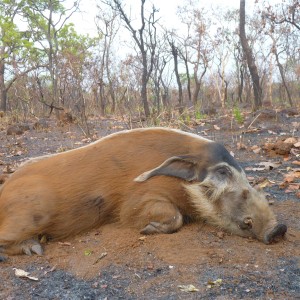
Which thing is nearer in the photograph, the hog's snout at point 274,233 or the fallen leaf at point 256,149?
the hog's snout at point 274,233

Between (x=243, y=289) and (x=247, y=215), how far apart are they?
33.3 inches

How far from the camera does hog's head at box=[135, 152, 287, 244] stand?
327cm

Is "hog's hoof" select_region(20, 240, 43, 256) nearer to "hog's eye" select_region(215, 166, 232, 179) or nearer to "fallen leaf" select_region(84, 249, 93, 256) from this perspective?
"fallen leaf" select_region(84, 249, 93, 256)

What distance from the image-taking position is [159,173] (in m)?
3.40

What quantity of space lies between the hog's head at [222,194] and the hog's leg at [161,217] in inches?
7.1

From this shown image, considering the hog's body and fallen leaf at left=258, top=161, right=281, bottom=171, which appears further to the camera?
fallen leaf at left=258, top=161, right=281, bottom=171

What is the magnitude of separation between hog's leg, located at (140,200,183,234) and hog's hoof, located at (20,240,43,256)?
730mm

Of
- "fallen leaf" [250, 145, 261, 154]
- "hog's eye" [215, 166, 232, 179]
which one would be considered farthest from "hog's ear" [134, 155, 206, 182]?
"fallen leaf" [250, 145, 261, 154]

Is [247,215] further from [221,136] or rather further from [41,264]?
[221,136]

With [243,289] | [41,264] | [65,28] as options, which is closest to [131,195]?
[41,264]

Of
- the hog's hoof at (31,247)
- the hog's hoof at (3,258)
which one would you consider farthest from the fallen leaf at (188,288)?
the hog's hoof at (3,258)

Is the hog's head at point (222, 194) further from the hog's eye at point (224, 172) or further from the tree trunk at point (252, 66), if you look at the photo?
the tree trunk at point (252, 66)

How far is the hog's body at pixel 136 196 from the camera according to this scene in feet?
10.8

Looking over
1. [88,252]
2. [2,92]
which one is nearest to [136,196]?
[88,252]
